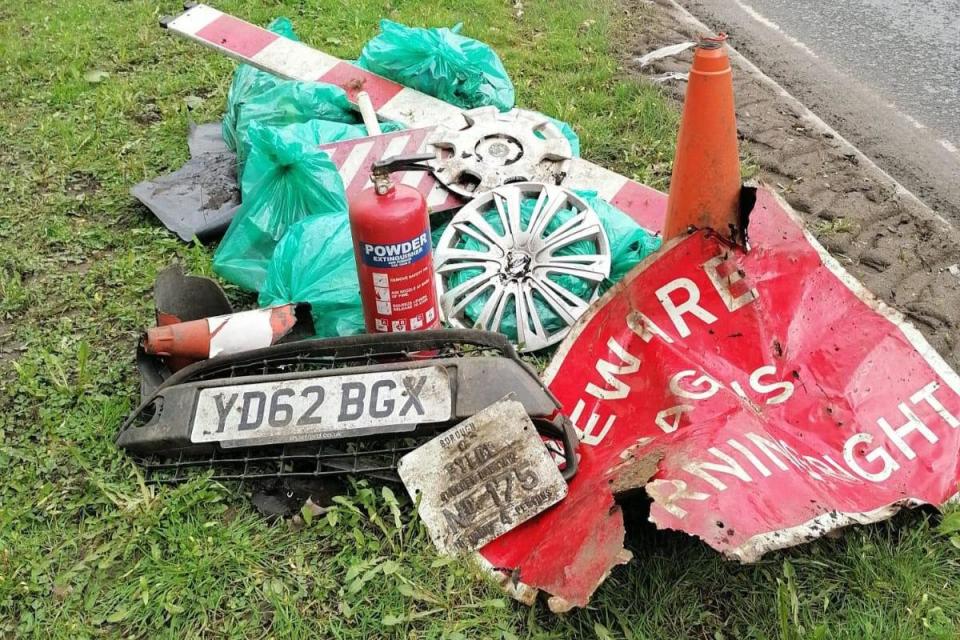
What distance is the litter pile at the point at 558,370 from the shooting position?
2.15 m

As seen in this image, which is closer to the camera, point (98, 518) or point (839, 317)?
point (98, 518)

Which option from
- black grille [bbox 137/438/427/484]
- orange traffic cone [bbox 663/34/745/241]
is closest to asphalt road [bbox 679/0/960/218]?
orange traffic cone [bbox 663/34/745/241]

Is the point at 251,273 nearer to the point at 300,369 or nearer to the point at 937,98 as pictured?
the point at 300,369

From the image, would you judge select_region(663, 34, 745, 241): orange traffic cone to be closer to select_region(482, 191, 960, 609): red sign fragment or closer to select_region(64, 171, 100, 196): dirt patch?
select_region(482, 191, 960, 609): red sign fragment

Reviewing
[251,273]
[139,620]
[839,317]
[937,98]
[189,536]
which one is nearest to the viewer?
[139,620]

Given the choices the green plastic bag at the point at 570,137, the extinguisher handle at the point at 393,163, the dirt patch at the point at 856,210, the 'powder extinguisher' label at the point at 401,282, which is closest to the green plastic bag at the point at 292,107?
the green plastic bag at the point at 570,137

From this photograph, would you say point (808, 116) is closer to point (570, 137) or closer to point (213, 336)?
point (570, 137)

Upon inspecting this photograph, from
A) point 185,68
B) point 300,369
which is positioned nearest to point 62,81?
point 185,68

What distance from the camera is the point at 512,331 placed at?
3.12 m

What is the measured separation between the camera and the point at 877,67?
524 centimetres

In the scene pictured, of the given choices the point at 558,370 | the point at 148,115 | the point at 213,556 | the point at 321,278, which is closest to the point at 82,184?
the point at 148,115

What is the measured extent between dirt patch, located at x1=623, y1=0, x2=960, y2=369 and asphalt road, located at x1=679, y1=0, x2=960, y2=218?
0.21 metres

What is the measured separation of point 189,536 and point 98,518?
0.34 metres

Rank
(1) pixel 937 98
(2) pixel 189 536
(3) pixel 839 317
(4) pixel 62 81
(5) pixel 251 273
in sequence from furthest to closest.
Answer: (4) pixel 62 81 → (1) pixel 937 98 → (5) pixel 251 273 → (3) pixel 839 317 → (2) pixel 189 536
